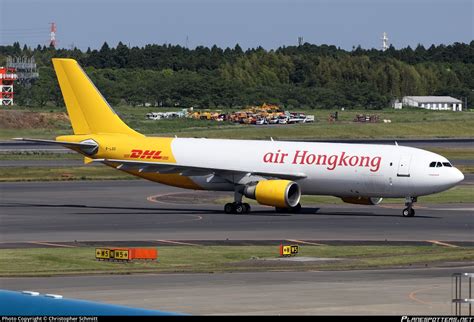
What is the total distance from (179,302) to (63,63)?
4873 centimetres

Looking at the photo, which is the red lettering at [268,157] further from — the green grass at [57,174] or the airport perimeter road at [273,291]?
the green grass at [57,174]

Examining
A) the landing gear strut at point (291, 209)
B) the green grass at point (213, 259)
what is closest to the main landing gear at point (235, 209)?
the landing gear strut at point (291, 209)

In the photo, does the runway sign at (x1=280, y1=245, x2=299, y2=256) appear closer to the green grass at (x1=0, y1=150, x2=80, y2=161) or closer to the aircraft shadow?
the aircraft shadow

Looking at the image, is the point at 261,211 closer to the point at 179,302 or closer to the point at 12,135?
the point at 179,302

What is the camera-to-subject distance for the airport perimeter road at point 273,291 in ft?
116

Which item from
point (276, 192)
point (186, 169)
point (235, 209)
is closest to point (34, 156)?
point (186, 169)

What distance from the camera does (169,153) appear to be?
257 ft

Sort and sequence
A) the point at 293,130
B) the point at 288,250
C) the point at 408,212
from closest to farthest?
1. the point at 288,250
2. the point at 408,212
3. the point at 293,130

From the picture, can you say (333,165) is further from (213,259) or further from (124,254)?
(124,254)

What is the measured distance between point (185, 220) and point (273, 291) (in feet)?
102

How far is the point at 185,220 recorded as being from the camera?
70.6 meters

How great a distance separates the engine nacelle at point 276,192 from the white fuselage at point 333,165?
4.29 feet

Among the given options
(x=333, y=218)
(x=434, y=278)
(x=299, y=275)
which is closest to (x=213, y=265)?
(x=299, y=275)

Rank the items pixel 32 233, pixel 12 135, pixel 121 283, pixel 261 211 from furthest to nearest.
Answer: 1. pixel 12 135
2. pixel 261 211
3. pixel 32 233
4. pixel 121 283
